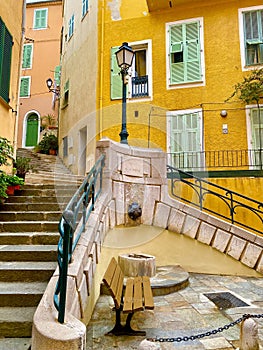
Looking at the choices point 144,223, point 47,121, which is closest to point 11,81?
point 144,223

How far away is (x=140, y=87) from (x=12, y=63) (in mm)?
4746

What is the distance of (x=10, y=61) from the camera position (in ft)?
21.7

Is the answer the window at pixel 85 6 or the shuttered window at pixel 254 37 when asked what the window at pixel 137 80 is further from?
the shuttered window at pixel 254 37

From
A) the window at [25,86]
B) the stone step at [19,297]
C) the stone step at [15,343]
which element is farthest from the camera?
the window at [25,86]

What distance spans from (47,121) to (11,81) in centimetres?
967

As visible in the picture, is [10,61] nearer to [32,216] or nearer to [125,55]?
[125,55]

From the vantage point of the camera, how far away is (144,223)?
17.0ft

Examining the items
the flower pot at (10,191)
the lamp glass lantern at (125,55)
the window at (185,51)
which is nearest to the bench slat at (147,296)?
the flower pot at (10,191)

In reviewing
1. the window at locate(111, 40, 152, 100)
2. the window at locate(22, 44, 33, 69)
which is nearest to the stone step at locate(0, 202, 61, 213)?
the window at locate(111, 40, 152, 100)

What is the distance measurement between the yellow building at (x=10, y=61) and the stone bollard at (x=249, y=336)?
5.88m

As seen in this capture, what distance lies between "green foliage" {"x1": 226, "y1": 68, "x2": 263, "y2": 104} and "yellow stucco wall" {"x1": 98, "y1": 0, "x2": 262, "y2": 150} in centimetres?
35

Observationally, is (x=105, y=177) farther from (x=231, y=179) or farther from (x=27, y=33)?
(x=27, y=33)

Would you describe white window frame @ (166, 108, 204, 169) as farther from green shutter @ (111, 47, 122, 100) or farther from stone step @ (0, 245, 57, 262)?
stone step @ (0, 245, 57, 262)

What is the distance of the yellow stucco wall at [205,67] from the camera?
9078mm
